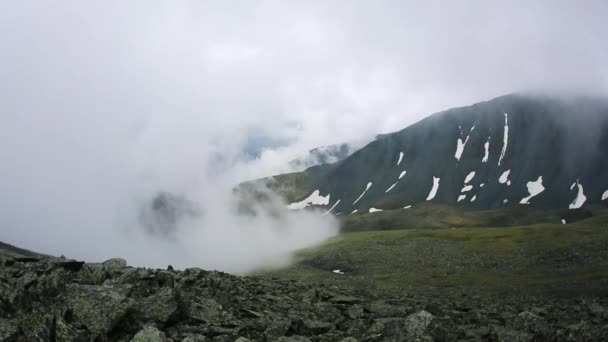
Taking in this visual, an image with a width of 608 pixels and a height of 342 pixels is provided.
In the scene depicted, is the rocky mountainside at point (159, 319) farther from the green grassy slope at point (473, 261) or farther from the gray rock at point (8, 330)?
the green grassy slope at point (473, 261)

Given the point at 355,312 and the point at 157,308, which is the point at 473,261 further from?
the point at 157,308

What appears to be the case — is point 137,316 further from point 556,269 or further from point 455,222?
point 455,222

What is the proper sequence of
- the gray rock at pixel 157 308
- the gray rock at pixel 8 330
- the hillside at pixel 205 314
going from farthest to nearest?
the gray rock at pixel 157 308 → the hillside at pixel 205 314 → the gray rock at pixel 8 330

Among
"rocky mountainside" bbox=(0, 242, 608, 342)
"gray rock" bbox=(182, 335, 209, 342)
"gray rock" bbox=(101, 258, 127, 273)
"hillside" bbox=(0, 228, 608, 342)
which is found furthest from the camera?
"gray rock" bbox=(101, 258, 127, 273)

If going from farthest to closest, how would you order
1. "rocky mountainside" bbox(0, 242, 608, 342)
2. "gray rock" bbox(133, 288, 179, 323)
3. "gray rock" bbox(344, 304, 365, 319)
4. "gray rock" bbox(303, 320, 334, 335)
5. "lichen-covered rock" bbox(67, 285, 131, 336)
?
"gray rock" bbox(344, 304, 365, 319) < "gray rock" bbox(303, 320, 334, 335) < "gray rock" bbox(133, 288, 179, 323) < "lichen-covered rock" bbox(67, 285, 131, 336) < "rocky mountainside" bbox(0, 242, 608, 342)

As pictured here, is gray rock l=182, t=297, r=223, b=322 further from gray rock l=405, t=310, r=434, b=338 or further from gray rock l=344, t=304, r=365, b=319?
gray rock l=405, t=310, r=434, b=338

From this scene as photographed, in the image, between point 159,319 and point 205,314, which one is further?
point 205,314

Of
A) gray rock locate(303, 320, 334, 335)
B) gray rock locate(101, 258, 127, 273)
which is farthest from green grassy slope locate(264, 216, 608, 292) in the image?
gray rock locate(303, 320, 334, 335)

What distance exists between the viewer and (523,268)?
84.9 metres

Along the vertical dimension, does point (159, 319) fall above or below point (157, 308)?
below

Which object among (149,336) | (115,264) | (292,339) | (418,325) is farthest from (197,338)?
(115,264)

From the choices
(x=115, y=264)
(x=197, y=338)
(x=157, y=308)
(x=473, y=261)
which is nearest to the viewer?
(x=197, y=338)

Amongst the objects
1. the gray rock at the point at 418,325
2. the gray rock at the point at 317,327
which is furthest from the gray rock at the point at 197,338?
the gray rock at the point at 418,325

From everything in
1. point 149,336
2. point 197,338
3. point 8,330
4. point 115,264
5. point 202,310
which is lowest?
point 197,338
